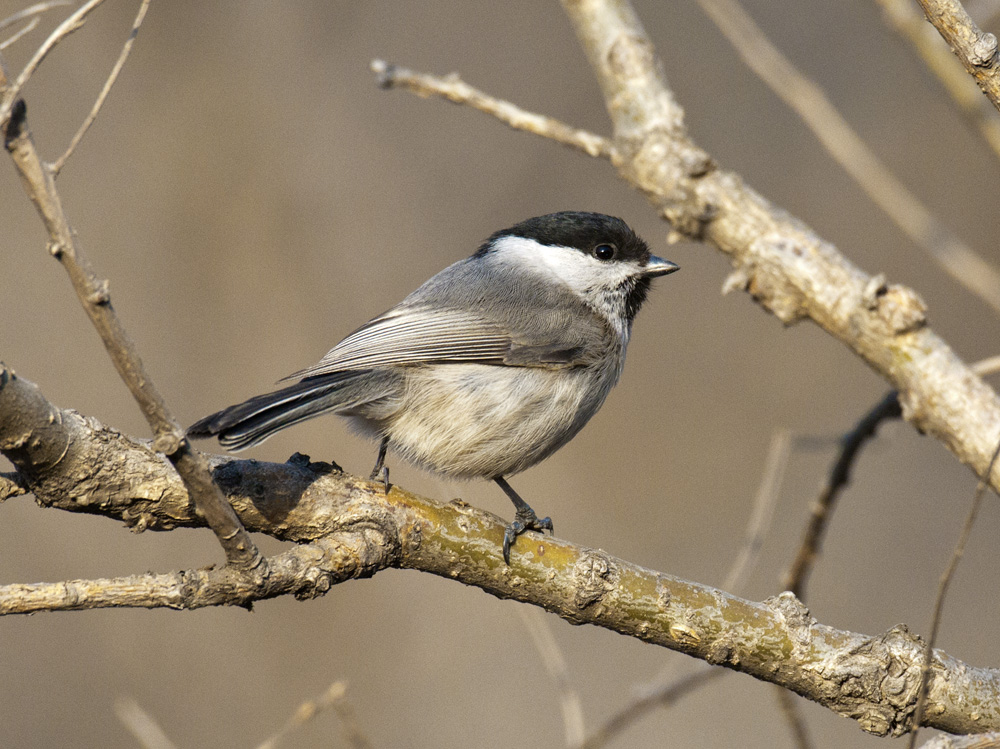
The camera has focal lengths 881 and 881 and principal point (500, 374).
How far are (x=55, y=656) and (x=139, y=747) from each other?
1.90ft

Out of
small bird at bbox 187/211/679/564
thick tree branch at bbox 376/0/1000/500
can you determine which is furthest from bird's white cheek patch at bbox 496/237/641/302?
thick tree branch at bbox 376/0/1000/500

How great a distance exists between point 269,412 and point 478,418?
2.35 feet

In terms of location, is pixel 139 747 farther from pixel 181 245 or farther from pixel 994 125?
pixel 994 125

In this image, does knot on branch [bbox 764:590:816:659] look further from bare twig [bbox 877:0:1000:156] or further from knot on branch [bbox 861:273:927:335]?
bare twig [bbox 877:0:1000:156]

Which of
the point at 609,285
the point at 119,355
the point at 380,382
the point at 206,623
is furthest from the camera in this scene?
the point at 206,623

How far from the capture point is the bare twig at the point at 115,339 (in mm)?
1180

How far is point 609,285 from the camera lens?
338 cm

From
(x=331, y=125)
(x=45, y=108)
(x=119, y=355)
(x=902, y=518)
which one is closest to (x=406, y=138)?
(x=331, y=125)

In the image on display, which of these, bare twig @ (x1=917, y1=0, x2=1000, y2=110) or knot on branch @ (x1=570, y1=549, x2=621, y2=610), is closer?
bare twig @ (x1=917, y1=0, x2=1000, y2=110)

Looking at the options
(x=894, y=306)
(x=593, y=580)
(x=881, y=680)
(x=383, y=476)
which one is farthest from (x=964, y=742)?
(x=383, y=476)

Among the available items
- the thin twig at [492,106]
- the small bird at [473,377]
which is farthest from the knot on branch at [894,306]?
the small bird at [473,377]

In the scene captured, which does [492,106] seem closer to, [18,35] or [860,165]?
[860,165]

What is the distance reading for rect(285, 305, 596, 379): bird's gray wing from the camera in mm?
2730

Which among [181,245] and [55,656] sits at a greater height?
[181,245]
